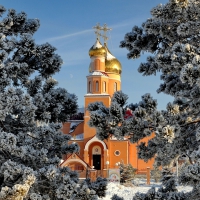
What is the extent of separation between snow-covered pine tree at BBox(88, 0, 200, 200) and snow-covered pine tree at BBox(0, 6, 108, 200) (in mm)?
1133

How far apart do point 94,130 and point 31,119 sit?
951 inches

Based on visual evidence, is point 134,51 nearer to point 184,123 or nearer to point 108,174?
point 184,123

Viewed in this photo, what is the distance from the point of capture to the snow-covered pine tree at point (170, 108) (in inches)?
172

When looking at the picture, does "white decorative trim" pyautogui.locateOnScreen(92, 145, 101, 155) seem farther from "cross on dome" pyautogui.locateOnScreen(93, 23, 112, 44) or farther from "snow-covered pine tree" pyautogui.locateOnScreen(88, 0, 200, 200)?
"snow-covered pine tree" pyautogui.locateOnScreen(88, 0, 200, 200)

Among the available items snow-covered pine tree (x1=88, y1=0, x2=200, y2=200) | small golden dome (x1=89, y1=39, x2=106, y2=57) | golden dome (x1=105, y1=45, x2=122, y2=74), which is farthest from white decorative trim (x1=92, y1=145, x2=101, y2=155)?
snow-covered pine tree (x1=88, y1=0, x2=200, y2=200)

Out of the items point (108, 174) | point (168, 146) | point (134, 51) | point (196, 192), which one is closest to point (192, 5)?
point (134, 51)

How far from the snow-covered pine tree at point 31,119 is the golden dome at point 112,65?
2609 centimetres

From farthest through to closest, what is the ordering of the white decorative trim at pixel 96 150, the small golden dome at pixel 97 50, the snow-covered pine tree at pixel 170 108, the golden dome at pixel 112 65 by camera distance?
the golden dome at pixel 112 65
the small golden dome at pixel 97 50
the white decorative trim at pixel 96 150
the snow-covered pine tree at pixel 170 108

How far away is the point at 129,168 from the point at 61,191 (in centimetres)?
1962

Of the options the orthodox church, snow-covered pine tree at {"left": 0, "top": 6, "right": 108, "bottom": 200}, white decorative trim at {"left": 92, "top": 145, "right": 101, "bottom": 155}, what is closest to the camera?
snow-covered pine tree at {"left": 0, "top": 6, "right": 108, "bottom": 200}

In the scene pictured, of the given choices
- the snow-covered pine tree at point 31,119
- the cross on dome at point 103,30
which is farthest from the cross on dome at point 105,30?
the snow-covered pine tree at point 31,119

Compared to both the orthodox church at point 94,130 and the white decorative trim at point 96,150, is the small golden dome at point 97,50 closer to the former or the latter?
the orthodox church at point 94,130

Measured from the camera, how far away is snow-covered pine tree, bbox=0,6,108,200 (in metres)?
5.18

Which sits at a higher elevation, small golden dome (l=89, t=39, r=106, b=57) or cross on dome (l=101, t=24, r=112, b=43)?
cross on dome (l=101, t=24, r=112, b=43)
